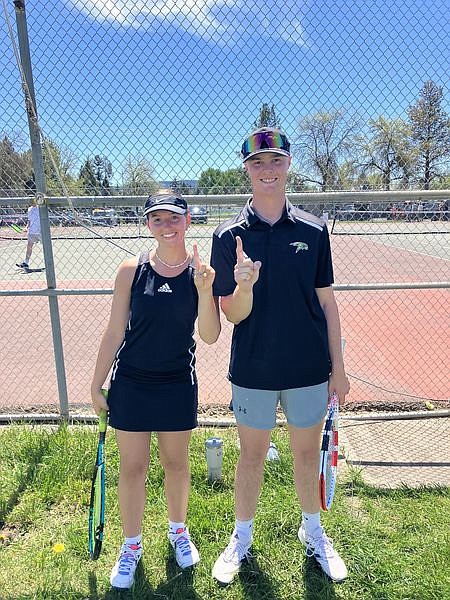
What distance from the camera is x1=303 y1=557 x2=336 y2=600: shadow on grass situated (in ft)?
8.03

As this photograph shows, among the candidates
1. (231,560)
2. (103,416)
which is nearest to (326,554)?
(231,560)

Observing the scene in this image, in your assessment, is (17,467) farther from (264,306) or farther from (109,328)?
(264,306)

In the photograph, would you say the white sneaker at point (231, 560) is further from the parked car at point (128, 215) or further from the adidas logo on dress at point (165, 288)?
the parked car at point (128, 215)

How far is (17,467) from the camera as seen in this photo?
3.51 m

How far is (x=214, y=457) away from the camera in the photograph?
335 centimetres

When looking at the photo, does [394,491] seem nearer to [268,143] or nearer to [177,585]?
[177,585]

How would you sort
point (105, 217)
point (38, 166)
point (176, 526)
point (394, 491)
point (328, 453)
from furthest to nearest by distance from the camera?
point (105, 217) < point (38, 166) < point (394, 491) < point (176, 526) < point (328, 453)

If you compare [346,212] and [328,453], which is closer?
[328,453]

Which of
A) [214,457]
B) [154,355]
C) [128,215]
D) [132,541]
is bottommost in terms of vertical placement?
[132,541]

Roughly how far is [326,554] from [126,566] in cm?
105

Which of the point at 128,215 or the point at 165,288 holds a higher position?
the point at 128,215

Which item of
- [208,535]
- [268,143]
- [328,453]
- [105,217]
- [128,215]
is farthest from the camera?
[128,215]

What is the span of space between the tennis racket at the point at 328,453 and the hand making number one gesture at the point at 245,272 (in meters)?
0.82

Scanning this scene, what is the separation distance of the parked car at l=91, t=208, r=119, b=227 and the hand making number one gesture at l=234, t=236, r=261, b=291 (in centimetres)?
236
